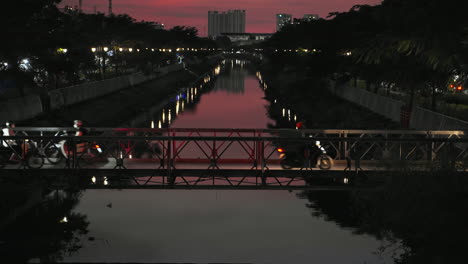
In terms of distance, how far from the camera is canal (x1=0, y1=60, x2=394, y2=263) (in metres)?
20.0

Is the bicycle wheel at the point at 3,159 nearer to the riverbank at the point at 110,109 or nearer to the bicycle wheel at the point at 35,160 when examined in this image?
the bicycle wheel at the point at 35,160

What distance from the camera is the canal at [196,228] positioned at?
20.0 m

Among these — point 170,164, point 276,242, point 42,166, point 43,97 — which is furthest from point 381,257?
point 43,97

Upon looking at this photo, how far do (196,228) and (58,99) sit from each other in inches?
980

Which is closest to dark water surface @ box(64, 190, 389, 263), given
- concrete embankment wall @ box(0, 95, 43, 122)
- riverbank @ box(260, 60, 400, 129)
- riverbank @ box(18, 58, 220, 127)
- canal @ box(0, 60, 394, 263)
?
canal @ box(0, 60, 394, 263)

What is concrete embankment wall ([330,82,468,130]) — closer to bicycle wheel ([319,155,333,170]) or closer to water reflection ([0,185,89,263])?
bicycle wheel ([319,155,333,170])

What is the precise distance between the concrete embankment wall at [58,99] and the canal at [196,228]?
1180 cm

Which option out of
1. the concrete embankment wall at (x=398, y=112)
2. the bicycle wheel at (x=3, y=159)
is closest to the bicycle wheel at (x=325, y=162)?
the concrete embankment wall at (x=398, y=112)

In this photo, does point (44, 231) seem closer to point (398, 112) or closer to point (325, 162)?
point (325, 162)

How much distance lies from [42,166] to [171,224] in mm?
5097

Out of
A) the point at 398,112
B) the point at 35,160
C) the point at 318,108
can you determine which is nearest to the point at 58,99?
the point at 318,108

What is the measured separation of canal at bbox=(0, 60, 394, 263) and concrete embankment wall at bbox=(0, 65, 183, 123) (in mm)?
11805

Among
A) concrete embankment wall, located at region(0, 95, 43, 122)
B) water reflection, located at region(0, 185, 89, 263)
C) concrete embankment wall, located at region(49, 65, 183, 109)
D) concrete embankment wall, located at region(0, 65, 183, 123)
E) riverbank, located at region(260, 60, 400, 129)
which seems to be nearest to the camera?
water reflection, located at region(0, 185, 89, 263)

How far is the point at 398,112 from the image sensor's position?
37.9 metres
